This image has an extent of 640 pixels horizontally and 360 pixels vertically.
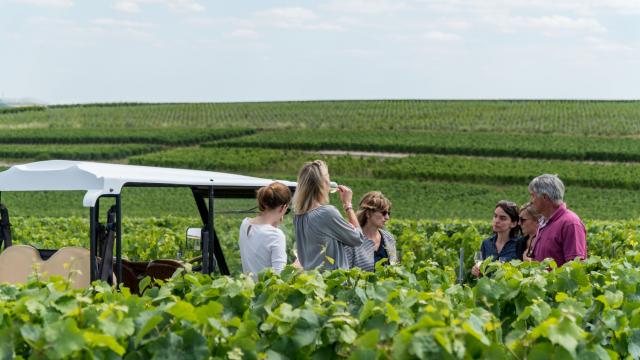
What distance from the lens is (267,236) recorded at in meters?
6.95

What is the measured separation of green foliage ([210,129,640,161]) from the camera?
190ft

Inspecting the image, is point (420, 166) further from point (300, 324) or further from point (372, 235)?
point (300, 324)

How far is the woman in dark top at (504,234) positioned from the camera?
909 centimetres

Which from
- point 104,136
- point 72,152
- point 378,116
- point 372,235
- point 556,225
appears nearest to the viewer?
point 556,225

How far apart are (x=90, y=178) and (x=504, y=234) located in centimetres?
421

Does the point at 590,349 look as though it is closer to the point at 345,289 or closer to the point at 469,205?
the point at 345,289

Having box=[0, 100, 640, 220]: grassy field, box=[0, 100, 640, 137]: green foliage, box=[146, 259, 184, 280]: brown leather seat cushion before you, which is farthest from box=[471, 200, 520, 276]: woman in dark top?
box=[0, 100, 640, 137]: green foliage

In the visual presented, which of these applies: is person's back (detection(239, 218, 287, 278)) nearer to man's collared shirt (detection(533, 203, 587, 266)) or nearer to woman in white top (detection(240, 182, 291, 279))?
woman in white top (detection(240, 182, 291, 279))

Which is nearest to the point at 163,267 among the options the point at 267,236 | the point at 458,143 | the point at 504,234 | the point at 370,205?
the point at 370,205

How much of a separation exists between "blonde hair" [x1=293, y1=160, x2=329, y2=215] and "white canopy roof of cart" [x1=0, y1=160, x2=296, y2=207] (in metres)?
1.32

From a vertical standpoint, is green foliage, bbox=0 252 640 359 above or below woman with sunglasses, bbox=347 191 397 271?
above

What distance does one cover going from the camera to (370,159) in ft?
182

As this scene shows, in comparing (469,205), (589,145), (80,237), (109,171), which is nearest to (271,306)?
(109,171)

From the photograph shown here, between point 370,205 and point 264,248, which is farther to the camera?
point 370,205
